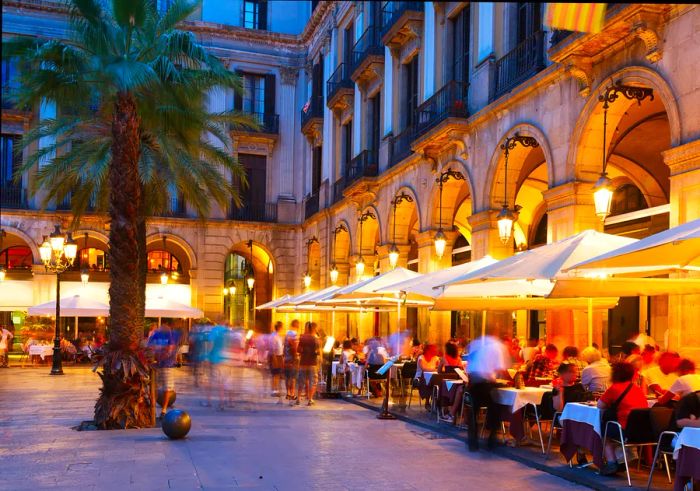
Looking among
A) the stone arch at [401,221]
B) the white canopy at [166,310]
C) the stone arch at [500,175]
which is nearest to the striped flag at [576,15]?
the stone arch at [500,175]

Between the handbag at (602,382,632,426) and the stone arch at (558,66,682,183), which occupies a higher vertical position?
the stone arch at (558,66,682,183)

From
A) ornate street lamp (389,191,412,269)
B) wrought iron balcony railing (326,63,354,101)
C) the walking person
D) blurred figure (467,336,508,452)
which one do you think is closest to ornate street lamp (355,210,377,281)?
ornate street lamp (389,191,412,269)

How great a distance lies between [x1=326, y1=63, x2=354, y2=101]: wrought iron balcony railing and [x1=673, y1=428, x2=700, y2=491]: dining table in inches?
934

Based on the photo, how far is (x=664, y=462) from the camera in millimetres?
8766

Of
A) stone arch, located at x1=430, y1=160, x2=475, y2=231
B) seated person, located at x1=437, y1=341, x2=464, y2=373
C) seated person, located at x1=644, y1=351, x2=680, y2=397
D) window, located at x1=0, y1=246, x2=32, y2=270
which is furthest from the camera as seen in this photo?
window, located at x1=0, y1=246, x2=32, y2=270

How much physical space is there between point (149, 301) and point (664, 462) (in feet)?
72.0

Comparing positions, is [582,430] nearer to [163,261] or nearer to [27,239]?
[27,239]

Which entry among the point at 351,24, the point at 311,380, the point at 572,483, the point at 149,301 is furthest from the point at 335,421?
the point at 351,24

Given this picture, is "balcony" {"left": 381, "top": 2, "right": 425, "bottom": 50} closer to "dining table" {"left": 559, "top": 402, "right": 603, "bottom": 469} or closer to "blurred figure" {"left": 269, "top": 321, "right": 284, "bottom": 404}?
"blurred figure" {"left": 269, "top": 321, "right": 284, "bottom": 404}

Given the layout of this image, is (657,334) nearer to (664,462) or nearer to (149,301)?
(664,462)

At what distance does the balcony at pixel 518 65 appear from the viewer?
1568 centimetres

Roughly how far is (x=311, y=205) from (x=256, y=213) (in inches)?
143

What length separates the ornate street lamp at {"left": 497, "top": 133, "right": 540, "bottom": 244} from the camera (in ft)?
47.3

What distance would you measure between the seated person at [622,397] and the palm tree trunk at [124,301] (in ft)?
24.0
